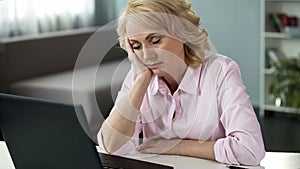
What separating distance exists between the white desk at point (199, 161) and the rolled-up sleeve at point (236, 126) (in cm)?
3

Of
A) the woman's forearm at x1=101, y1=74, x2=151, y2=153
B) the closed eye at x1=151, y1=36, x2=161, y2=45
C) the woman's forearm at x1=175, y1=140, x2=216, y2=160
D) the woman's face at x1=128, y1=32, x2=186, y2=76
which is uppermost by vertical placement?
the closed eye at x1=151, y1=36, x2=161, y2=45

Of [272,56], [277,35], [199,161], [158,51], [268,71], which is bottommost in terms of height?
[268,71]

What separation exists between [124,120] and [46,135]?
0.39 meters

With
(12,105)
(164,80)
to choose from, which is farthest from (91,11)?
(12,105)

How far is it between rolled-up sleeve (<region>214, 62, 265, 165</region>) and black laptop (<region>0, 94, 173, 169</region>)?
19cm

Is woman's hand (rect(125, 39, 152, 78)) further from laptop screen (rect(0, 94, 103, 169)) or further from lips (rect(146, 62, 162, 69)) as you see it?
laptop screen (rect(0, 94, 103, 169))

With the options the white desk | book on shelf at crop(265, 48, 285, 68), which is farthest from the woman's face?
book on shelf at crop(265, 48, 285, 68)

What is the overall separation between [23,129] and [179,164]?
0.41 meters

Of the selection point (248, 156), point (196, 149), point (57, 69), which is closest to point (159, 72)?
point (196, 149)

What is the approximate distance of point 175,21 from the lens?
158 cm

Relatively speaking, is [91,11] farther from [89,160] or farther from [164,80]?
[89,160]

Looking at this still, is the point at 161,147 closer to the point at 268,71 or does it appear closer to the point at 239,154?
the point at 239,154

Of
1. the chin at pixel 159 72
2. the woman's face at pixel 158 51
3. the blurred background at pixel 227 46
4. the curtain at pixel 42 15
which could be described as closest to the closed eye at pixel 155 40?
the woman's face at pixel 158 51

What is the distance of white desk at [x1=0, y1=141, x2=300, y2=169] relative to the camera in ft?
4.72
